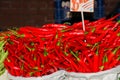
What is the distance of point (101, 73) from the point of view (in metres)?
2.96

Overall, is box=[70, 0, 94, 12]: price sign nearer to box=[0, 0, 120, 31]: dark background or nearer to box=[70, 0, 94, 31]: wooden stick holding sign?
box=[70, 0, 94, 31]: wooden stick holding sign

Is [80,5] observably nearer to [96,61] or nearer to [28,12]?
[96,61]

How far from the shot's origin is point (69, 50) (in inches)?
118

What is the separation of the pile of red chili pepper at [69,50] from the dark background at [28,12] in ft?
10.9

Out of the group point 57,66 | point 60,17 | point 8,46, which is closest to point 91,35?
point 57,66

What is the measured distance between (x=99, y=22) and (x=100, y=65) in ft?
1.21

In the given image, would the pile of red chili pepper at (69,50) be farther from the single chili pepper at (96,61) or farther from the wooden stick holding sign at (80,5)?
the wooden stick holding sign at (80,5)

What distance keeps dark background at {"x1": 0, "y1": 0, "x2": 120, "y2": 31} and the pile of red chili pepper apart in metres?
3.32

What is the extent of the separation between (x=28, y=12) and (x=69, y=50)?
11.8 ft

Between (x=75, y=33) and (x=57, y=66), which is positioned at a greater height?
(x=75, y=33)

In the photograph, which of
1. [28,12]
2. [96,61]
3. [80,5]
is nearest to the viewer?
[96,61]

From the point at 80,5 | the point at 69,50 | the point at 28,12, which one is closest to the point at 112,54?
the point at 69,50

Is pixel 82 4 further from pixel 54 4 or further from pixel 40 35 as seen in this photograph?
pixel 54 4

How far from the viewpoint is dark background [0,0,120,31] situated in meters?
6.40
